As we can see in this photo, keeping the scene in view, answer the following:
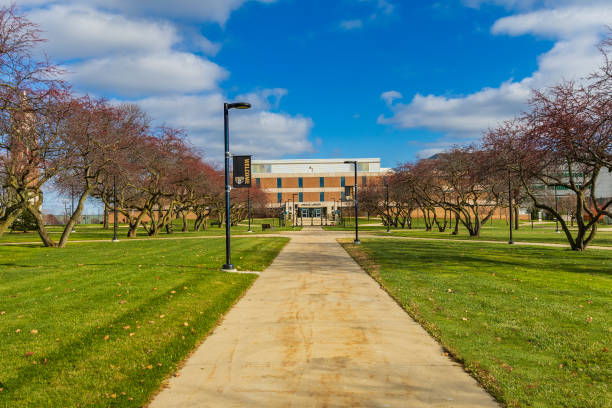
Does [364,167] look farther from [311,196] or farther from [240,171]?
[240,171]

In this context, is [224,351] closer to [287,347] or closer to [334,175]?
[287,347]

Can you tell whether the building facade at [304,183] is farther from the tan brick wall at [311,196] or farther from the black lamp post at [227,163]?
the black lamp post at [227,163]

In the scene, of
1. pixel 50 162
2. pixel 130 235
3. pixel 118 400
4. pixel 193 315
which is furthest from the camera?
pixel 130 235

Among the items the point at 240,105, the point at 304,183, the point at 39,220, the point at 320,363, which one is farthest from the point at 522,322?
the point at 304,183

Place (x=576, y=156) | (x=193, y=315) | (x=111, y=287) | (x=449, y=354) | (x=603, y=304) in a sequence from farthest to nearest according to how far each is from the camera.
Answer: (x=576, y=156) → (x=111, y=287) → (x=603, y=304) → (x=193, y=315) → (x=449, y=354)

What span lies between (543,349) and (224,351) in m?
4.55

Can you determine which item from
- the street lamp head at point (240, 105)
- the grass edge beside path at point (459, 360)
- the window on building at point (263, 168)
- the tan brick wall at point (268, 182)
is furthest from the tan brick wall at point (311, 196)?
the grass edge beside path at point (459, 360)

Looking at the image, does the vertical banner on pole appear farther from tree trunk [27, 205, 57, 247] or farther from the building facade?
the building facade

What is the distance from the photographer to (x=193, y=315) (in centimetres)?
800

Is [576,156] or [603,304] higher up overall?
[576,156]

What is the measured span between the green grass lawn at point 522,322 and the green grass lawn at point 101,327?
3930mm

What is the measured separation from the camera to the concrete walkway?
14.3ft

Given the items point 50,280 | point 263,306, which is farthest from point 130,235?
point 263,306

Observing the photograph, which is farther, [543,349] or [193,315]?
[193,315]
